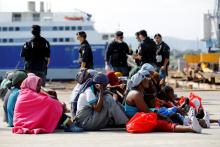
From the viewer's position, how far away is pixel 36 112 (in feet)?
38.9

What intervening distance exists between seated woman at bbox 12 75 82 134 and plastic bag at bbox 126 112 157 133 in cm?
91

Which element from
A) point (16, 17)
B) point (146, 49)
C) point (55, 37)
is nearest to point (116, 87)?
point (146, 49)

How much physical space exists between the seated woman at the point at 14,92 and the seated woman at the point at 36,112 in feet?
1.08

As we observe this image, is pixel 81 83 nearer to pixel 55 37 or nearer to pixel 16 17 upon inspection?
pixel 55 37

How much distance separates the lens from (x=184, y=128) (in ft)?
37.2

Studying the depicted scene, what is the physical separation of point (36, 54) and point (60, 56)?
4664cm

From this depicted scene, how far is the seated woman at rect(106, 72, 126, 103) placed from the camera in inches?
523

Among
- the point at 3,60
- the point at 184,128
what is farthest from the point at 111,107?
the point at 3,60

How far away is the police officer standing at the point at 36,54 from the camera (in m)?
15.5

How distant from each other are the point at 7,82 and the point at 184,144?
14.4 feet

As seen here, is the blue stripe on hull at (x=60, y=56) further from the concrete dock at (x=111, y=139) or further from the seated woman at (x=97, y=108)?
the concrete dock at (x=111, y=139)

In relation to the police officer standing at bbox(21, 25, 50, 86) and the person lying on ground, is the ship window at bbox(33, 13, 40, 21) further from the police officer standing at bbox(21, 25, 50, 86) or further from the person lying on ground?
the person lying on ground

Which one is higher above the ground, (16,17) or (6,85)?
(6,85)

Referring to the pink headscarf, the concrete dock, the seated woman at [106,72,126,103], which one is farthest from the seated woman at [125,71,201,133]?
the pink headscarf
